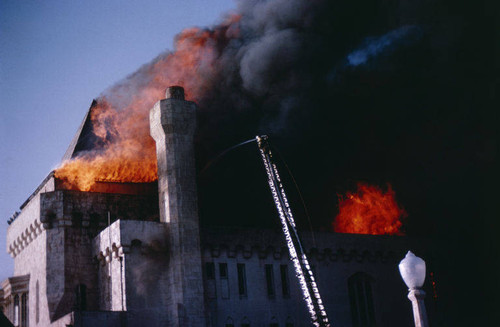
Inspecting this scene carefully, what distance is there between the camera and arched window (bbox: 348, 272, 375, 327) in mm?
44281

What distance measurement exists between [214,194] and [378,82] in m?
17.7

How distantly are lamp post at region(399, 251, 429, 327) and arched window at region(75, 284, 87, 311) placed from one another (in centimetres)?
2608

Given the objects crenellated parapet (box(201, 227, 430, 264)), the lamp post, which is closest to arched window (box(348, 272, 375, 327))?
crenellated parapet (box(201, 227, 430, 264))

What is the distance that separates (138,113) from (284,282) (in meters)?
16.2

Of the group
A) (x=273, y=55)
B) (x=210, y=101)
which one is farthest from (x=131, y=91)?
(x=273, y=55)

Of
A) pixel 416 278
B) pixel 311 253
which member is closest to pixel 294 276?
pixel 311 253

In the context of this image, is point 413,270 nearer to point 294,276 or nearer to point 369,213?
point 294,276

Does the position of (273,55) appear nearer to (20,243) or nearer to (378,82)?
(378,82)

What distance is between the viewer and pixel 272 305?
40.9 metres

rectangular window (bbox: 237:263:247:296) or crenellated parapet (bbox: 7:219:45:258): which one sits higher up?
crenellated parapet (bbox: 7:219:45:258)

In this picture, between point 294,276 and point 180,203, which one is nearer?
point 180,203

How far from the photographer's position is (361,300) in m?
45.0

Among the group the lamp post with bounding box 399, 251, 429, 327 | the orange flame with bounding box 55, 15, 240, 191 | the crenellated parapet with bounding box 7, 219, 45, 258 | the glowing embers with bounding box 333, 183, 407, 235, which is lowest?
the lamp post with bounding box 399, 251, 429, 327

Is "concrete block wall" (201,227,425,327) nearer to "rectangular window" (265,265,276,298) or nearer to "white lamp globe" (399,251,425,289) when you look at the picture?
"rectangular window" (265,265,276,298)
